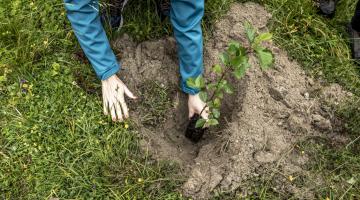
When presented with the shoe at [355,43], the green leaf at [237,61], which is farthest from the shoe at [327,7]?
the green leaf at [237,61]

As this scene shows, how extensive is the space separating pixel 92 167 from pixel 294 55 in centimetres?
154

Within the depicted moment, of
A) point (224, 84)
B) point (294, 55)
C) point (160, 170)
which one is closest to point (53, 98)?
point (160, 170)

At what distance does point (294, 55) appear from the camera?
2766 mm

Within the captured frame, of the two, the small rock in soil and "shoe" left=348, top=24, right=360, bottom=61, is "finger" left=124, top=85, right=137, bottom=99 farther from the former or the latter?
"shoe" left=348, top=24, right=360, bottom=61

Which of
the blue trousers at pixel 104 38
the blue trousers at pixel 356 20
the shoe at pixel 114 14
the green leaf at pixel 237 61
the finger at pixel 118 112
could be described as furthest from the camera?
the blue trousers at pixel 356 20

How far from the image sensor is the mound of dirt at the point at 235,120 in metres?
2.27

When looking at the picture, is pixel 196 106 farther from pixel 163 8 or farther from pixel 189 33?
pixel 163 8

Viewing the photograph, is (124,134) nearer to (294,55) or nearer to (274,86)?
(274,86)

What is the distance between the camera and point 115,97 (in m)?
2.43

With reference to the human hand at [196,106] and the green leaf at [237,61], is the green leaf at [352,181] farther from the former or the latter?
the green leaf at [237,61]

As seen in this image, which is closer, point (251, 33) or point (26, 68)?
point (251, 33)

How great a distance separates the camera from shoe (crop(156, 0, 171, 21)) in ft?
8.82

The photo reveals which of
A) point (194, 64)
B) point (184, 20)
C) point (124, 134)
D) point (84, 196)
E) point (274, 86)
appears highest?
point (184, 20)

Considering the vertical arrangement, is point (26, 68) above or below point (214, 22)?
below
